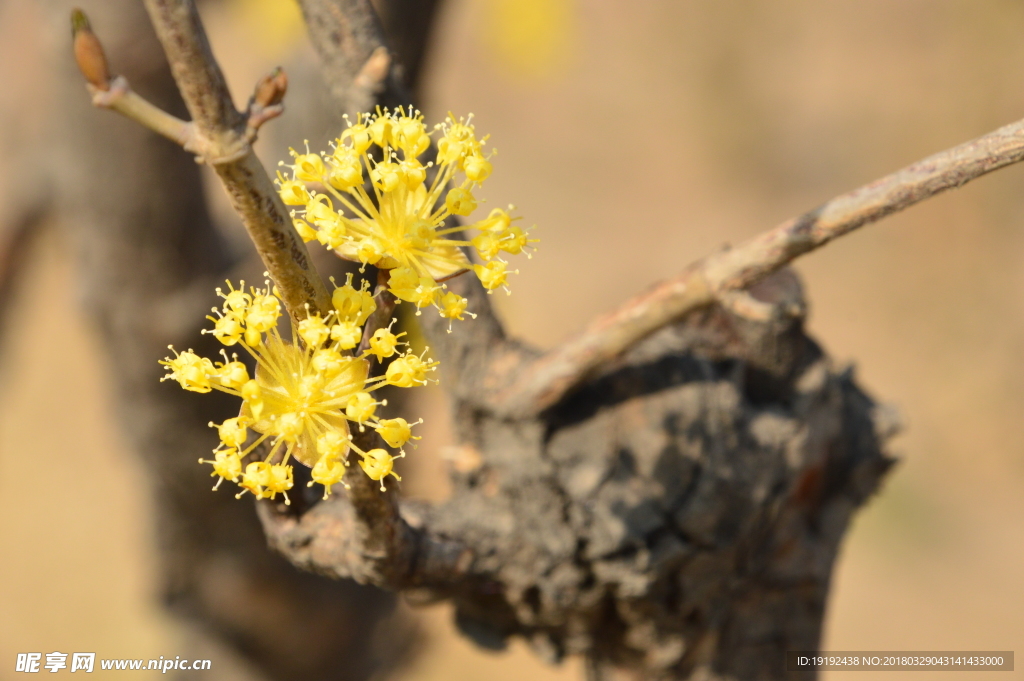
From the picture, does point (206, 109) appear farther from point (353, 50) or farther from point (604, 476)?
point (604, 476)

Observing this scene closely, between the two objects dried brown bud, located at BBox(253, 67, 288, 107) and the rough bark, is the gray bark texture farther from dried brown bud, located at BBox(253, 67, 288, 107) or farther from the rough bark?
dried brown bud, located at BBox(253, 67, 288, 107)

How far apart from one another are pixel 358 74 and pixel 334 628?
5.05 feet

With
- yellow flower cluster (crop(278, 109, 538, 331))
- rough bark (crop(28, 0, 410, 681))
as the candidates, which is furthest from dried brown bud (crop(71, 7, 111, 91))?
rough bark (crop(28, 0, 410, 681))

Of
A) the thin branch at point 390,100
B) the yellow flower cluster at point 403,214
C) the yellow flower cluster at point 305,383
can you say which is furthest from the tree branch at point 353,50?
the yellow flower cluster at point 305,383

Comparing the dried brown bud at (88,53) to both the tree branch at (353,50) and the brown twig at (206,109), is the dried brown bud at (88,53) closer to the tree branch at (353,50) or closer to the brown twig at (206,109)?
the brown twig at (206,109)

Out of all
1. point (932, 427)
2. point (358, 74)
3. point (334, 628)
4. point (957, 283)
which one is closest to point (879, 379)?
Answer: point (932, 427)

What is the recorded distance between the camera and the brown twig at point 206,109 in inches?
21.2

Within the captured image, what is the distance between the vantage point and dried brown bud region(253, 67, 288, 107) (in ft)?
1.81

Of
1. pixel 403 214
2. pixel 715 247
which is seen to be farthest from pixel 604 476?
pixel 715 247

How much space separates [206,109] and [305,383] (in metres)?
0.24

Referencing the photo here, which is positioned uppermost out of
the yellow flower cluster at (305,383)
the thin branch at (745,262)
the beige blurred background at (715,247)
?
the beige blurred background at (715,247)

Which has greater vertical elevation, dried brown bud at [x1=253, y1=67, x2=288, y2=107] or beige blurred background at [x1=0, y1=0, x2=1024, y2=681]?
beige blurred background at [x1=0, y1=0, x2=1024, y2=681]

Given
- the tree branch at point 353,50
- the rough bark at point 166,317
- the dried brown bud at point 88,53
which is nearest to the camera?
the dried brown bud at point 88,53

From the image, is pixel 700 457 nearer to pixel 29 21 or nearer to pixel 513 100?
pixel 29 21
